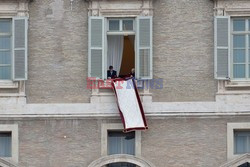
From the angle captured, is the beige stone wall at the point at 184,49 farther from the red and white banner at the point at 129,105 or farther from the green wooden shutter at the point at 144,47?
the red and white banner at the point at 129,105

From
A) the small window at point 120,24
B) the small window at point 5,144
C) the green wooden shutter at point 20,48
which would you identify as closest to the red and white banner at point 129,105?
the small window at point 120,24

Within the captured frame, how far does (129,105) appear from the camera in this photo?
45969 mm

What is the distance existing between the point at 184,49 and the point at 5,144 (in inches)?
255

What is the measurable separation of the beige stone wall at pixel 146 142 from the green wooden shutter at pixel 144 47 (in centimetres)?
156

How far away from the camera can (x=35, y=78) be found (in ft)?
153

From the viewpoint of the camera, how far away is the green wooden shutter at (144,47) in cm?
4606

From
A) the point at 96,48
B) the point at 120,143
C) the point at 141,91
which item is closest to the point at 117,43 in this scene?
the point at 96,48

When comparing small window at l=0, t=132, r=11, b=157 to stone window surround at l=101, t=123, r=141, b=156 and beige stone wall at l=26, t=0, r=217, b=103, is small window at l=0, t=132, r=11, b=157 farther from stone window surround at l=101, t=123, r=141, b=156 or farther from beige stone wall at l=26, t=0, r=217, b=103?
stone window surround at l=101, t=123, r=141, b=156

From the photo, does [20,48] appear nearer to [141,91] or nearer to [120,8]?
[120,8]

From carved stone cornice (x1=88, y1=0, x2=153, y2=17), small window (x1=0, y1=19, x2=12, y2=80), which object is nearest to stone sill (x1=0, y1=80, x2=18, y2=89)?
small window (x1=0, y1=19, x2=12, y2=80)

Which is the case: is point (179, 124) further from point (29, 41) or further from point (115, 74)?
point (29, 41)

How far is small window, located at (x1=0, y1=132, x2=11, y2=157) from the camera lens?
4659cm

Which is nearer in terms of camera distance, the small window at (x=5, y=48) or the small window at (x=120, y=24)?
the small window at (x=120, y=24)

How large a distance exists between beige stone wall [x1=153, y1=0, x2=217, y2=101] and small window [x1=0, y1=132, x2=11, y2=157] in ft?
16.2
